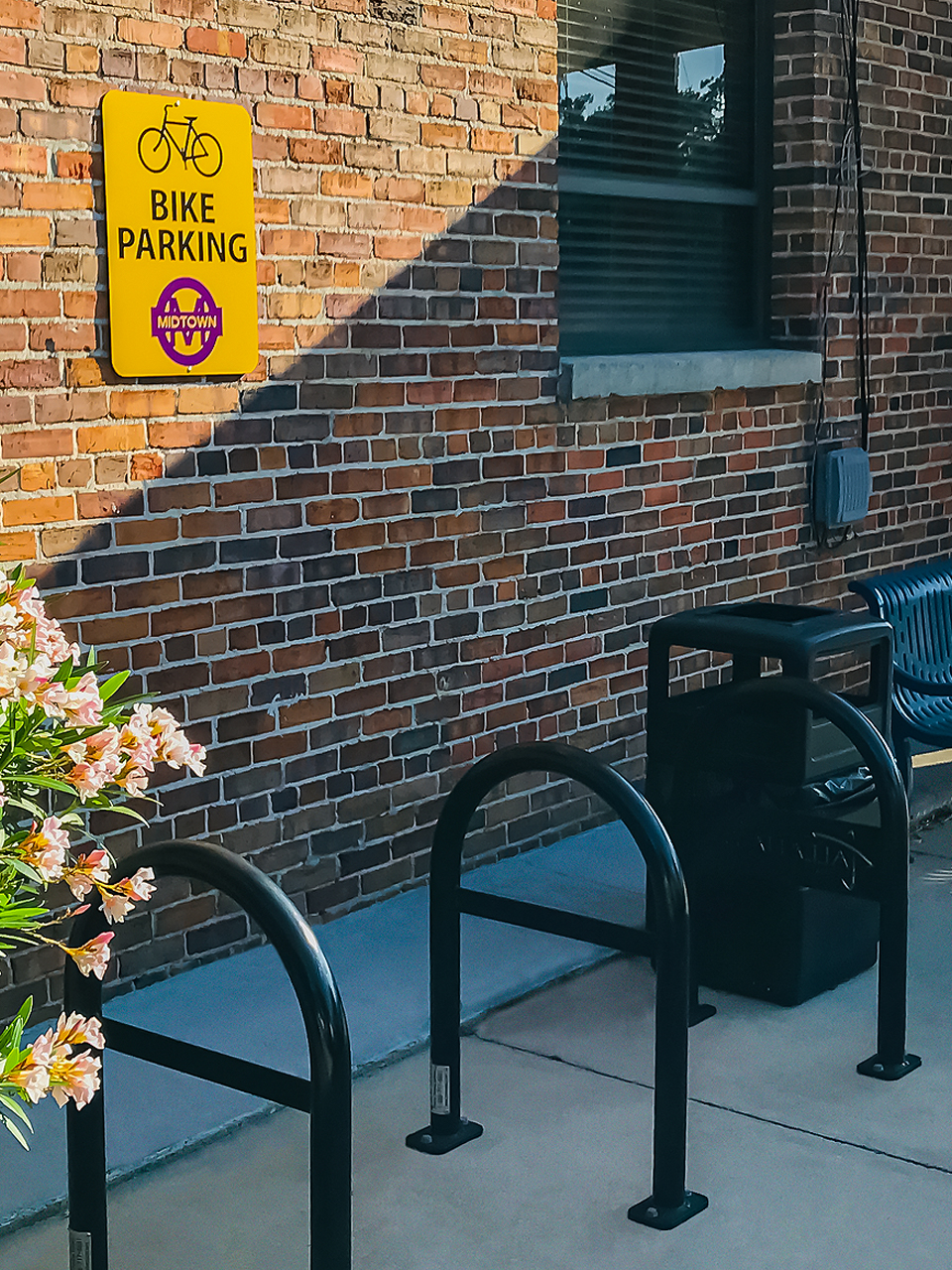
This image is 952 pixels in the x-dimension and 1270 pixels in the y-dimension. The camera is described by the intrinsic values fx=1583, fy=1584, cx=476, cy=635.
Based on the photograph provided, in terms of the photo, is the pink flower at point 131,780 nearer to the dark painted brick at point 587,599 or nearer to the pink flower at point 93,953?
the pink flower at point 93,953

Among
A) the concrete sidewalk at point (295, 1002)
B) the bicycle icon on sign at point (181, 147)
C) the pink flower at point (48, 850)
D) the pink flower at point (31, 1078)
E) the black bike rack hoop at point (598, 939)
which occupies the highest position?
the bicycle icon on sign at point (181, 147)

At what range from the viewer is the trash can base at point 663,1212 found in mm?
3191

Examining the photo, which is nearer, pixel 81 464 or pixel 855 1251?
pixel 855 1251

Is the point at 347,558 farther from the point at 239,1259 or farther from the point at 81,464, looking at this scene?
the point at 239,1259

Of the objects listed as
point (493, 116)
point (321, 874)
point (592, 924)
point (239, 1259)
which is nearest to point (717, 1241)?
point (592, 924)

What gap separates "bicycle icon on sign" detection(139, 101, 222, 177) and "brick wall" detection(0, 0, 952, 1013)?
0.12 meters

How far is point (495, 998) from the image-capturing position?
169 inches

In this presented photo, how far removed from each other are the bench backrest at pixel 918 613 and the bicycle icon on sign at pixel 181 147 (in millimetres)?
2776

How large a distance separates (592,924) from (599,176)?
346 centimetres

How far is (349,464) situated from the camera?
474 cm

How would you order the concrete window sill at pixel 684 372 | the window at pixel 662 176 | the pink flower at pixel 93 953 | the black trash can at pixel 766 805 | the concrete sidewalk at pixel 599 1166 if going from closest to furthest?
1. the pink flower at pixel 93 953
2. the concrete sidewalk at pixel 599 1166
3. the black trash can at pixel 766 805
4. the concrete window sill at pixel 684 372
5. the window at pixel 662 176

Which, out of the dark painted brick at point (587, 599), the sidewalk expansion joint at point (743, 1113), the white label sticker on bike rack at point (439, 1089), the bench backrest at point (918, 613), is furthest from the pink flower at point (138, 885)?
the bench backrest at point (918, 613)

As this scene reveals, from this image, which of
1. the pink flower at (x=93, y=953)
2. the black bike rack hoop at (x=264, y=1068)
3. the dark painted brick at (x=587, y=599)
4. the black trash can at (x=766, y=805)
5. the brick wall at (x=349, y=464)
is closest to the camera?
the pink flower at (x=93, y=953)

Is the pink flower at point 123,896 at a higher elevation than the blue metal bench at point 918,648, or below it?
higher
